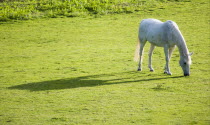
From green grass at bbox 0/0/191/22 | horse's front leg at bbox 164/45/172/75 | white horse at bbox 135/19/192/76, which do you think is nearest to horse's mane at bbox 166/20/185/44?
white horse at bbox 135/19/192/76

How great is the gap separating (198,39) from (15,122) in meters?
13.9

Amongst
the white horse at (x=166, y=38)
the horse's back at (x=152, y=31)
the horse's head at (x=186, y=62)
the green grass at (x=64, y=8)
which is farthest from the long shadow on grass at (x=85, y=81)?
the green grass at (x=64, y=8)

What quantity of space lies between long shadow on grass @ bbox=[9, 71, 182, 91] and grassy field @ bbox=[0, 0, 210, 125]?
1.4 inches

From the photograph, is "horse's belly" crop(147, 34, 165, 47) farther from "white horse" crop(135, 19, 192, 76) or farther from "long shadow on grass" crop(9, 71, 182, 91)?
"long shadow on grass" crop(9, 71, 182, 91)

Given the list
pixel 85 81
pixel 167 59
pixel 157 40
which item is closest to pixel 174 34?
pixel 157 40

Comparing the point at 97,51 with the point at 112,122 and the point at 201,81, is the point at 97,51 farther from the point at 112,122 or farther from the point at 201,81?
the point at 112,122

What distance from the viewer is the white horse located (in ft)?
45.1

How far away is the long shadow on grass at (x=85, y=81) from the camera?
44.4ft

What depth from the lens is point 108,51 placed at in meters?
19.5

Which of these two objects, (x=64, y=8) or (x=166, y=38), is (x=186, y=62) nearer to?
(x=166, y=38)

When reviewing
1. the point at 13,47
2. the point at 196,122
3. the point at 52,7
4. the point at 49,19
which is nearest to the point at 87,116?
the point at 196,122

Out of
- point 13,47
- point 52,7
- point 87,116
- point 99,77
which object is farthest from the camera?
point 52,7

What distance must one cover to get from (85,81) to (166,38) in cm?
356

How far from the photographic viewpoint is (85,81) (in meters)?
14.2
